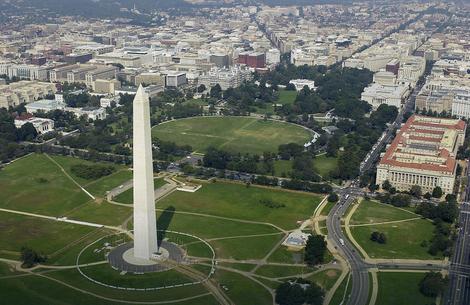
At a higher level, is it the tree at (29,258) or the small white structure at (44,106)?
the small white structure at (44,106)

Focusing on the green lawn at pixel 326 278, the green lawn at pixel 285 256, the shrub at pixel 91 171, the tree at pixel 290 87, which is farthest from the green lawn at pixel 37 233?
the tree at pixel 290 87

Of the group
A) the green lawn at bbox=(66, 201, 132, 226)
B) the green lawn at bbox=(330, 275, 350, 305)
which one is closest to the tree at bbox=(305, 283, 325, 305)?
the green lawn at bbox=(330, 275, 350, 305)

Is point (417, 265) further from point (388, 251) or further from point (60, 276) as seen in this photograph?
point (60, 276)

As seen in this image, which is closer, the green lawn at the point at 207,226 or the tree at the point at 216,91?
the green lawn at the point at 207,226

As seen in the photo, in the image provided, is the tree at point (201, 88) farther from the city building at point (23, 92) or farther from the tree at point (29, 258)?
the tree at point (29, 258)

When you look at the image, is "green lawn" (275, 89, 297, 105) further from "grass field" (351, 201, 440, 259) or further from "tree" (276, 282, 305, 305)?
"tree" (276, 282, 305, 305)

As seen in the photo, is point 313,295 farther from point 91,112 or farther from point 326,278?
point 91,112
